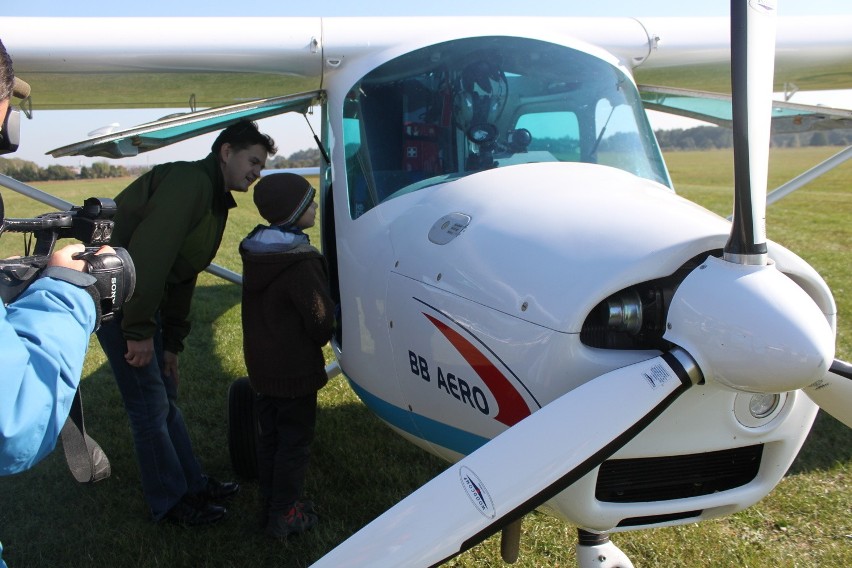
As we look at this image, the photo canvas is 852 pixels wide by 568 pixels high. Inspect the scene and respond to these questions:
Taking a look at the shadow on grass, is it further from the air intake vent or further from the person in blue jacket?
the person in blue jacket

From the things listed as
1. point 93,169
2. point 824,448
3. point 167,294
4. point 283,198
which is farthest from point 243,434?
point 93,169

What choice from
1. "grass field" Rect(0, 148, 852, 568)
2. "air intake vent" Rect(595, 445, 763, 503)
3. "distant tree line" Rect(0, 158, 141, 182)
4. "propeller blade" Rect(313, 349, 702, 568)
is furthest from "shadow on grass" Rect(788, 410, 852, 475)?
"distant tree line" Rect(0, 158, 141, 182)

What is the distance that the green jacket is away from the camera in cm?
303

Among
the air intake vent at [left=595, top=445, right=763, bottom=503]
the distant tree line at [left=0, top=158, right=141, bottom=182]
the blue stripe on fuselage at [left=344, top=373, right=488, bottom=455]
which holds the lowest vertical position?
the distant tree line at [left=0, top=158, right=141, bottom=182]

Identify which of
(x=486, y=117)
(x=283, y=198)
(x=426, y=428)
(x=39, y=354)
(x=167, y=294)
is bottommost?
(x=426, y=428)

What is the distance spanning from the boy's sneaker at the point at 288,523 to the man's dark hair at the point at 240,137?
65.3 inches

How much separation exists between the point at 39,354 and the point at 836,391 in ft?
6.76

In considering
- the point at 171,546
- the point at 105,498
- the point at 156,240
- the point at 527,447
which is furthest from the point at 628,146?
the point at 105,498

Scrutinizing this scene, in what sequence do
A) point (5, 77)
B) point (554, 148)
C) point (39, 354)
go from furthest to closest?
1. point (554, 148)
2. point (5, 77)
3. point (39, 354)

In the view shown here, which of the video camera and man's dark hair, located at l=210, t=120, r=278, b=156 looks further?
man's dark hair, located at l=210, t=120, r=278, b=156

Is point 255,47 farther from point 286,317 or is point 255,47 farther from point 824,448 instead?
point 824,448

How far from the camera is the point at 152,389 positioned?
130 inches

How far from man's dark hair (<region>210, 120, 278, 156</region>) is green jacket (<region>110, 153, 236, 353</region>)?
0.36 feet

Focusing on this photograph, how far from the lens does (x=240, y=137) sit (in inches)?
135
